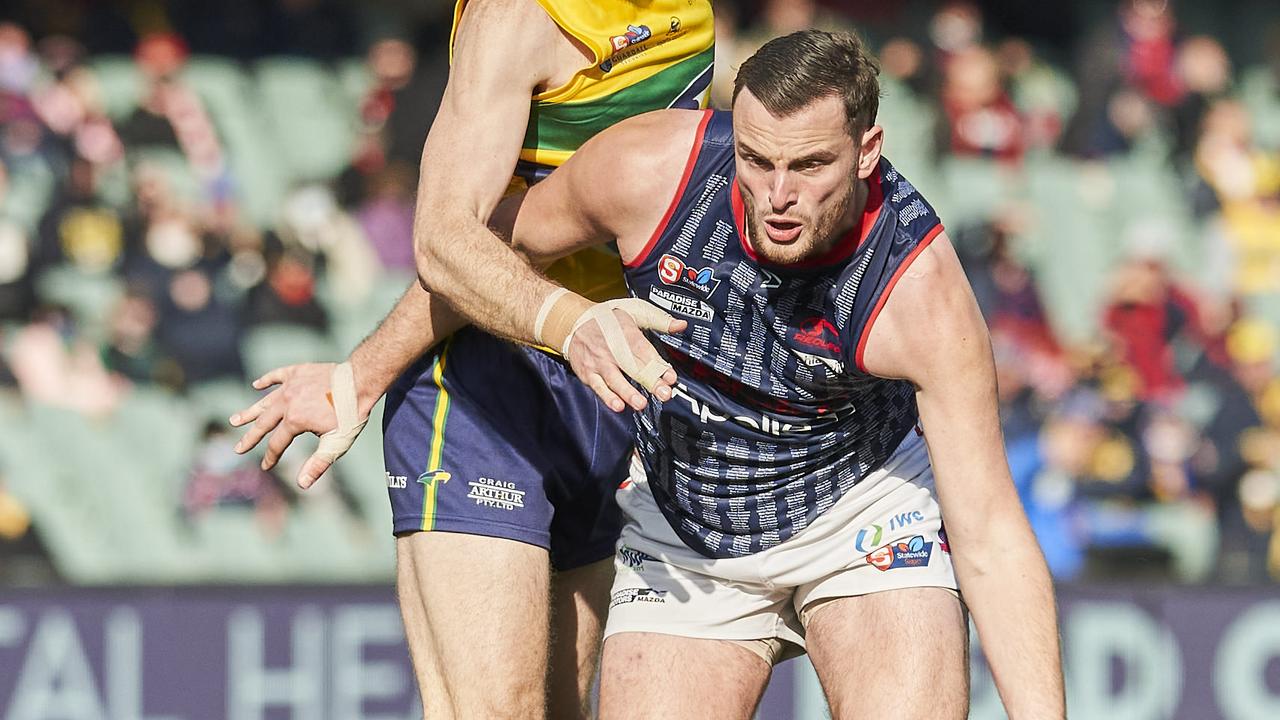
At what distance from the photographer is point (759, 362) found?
3.88 metres

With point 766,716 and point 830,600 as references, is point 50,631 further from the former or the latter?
point 830,600

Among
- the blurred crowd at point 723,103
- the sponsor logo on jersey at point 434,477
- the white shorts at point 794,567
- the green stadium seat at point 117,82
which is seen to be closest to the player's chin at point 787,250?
the white shorts at point 794,567

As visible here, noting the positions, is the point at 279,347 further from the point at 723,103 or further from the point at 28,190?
the point at 723,103

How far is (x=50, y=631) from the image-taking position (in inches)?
287

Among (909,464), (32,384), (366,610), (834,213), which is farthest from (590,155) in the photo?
(32,384)

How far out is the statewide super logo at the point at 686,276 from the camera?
3826 millimetres

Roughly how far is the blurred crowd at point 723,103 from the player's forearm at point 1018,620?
4.86 m

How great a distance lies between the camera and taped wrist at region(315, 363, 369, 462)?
4328 mm

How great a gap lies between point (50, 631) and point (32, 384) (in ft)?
7.54

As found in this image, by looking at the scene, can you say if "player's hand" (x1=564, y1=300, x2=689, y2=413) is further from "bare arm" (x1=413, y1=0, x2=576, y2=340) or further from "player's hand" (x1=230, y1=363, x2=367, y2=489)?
"player's hand" (x1=230, y1=363, x2=367, y2=489)

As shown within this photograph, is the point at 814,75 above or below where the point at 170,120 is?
above

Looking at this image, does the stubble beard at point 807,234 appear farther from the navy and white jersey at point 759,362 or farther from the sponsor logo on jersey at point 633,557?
the sponsor logo on jersey at point 633,557

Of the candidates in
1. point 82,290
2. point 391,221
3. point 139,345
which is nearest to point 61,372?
point 139,345

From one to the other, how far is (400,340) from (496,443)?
358 millimetres
